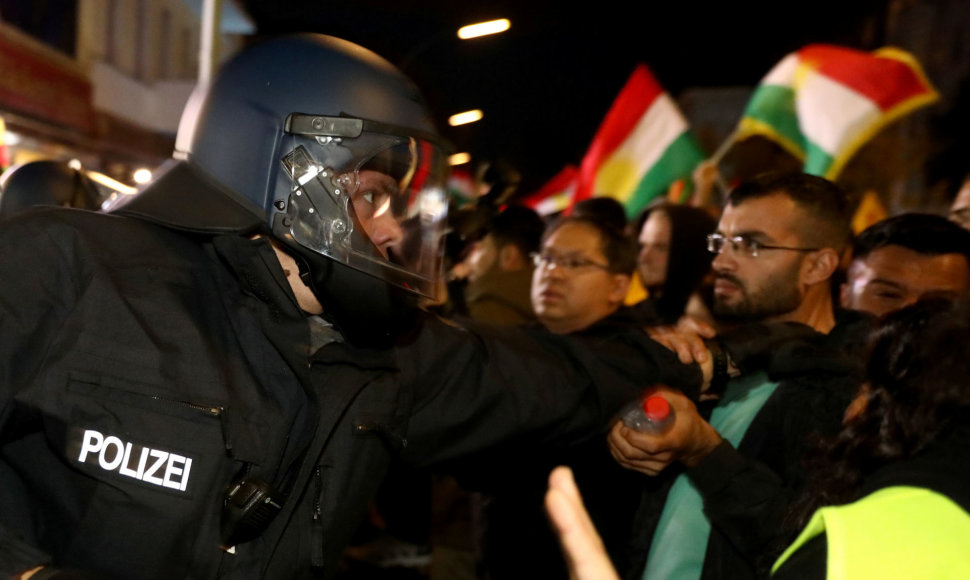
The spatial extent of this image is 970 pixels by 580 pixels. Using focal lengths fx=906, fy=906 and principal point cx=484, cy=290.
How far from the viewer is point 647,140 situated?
251 inches

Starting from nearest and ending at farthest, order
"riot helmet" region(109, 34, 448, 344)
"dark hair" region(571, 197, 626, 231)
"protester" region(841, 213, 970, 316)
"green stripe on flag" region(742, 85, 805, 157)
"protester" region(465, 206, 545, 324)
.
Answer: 1. "riot helmet" region(109, 34, 448, 344)
2. "protester" region(841, 213, 970, 316)
3. "protester" region(465, 206, 545, 324)
4. "dark hair" region(571, 197, 626, 231)
5. "green stripe on flag" region(742, 85, 805, 157)

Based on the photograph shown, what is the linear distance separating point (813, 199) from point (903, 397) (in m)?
1.70

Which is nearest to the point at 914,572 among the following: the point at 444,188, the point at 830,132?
the point at 444,188

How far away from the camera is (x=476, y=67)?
384 inches

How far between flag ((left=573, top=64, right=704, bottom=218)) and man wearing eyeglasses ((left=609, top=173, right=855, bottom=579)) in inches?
119

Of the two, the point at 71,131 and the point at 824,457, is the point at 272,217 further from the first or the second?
the point at 71,131

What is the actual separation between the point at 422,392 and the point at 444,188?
1.79 ft

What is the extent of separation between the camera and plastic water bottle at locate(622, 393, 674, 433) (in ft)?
7.89

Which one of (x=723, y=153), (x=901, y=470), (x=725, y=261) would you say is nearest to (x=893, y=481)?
(x=901, y=470)

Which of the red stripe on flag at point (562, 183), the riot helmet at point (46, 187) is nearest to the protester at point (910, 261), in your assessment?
the riot helmet at point (46, 187)

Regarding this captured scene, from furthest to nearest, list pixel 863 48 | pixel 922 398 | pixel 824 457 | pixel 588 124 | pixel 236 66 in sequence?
pixel 588 124
pixel 863 48
pixel 236 66
pixel 824 457
pixel 922 398

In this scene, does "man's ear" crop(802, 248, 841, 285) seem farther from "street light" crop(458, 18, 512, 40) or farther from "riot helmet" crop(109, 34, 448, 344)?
"street light" crop(458, 18, 512, 40)

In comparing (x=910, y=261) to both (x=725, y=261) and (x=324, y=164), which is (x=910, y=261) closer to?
(x=725, y=261)

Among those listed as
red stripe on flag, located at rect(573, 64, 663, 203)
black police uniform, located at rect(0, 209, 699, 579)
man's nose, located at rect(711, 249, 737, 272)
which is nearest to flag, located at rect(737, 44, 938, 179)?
red stripe on flag, located at rect(573, 64, 663, 203)
